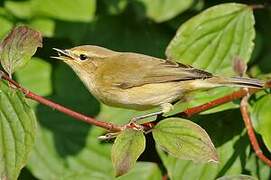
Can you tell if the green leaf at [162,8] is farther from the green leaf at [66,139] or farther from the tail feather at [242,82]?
the tail feather at [242,82]

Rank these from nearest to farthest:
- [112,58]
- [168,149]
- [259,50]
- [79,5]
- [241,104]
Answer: [168,149], [241,104], [112,58], [79,5], [259,50]

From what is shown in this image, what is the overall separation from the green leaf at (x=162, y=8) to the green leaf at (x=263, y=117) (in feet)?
2.80

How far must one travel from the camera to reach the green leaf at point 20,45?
2.49 m

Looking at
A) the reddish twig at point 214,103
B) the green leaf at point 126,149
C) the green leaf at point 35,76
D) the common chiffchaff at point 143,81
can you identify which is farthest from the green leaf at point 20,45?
the green leaf at point 35,76

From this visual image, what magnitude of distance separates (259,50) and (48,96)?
4.48 ft

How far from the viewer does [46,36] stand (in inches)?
148

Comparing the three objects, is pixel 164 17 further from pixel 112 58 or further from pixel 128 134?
pixel 128 134

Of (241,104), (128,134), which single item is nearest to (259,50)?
(241,104)

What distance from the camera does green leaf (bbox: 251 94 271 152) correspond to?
119 inches

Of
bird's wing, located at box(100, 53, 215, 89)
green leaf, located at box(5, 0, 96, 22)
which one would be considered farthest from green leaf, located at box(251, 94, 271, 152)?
green leaf, located at box(5, 0, 96, 22)

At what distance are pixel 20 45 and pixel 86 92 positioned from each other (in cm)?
148

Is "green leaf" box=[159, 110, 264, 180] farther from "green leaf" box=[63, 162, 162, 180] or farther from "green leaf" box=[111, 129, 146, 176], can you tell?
"green leaf" box=[111, 129, 146, 176]

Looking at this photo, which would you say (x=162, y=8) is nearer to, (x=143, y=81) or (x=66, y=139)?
(x=143, y=81)

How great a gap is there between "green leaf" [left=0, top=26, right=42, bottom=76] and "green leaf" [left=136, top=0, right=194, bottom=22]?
53.4 inches
